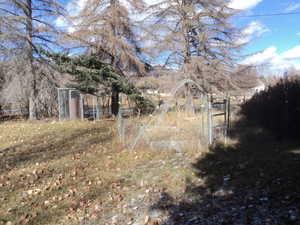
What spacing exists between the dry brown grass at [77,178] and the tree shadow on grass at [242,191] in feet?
1.37

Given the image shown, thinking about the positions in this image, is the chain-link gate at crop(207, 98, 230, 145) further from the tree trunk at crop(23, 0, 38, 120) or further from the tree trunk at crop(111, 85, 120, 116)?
the tree trunk at crop(23, 0, 38, 120)

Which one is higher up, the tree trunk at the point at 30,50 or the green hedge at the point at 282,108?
the tree trunk at the point at 30,50

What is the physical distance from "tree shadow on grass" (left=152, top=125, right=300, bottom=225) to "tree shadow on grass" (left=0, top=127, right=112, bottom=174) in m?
3.39

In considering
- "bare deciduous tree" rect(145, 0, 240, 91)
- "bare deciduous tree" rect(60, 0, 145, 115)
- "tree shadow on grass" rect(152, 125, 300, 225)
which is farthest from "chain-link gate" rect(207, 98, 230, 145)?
"bare deciduous tree" rect(60, 0, 145, 115)

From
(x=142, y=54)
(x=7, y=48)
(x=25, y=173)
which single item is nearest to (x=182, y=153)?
(x=25, y=173)

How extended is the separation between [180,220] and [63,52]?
36.8ft

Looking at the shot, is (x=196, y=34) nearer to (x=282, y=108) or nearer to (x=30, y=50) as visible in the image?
(x=282, y=108)

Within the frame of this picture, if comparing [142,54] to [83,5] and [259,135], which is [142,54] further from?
[259,135]

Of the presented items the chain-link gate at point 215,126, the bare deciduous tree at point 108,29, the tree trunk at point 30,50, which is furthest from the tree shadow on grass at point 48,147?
the tree trunk at point 30,50

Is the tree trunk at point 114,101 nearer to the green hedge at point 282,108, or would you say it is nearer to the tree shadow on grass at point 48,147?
the tree shadow on grass at point 48,147

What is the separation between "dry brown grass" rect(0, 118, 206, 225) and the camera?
3029mm

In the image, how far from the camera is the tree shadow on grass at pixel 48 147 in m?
5.12

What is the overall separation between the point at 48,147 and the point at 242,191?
5.21 metres

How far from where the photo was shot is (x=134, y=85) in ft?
38.4
